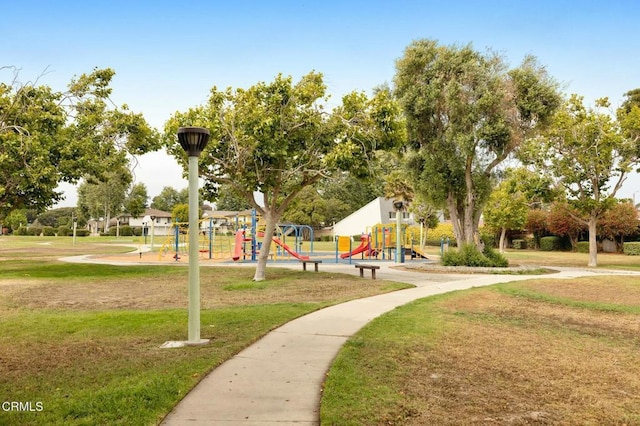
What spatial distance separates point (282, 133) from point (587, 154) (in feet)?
56.8

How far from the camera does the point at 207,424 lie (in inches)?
149

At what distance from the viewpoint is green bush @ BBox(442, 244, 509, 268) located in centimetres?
2067

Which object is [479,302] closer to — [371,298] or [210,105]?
[371,298]

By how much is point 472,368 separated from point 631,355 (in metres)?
2.59

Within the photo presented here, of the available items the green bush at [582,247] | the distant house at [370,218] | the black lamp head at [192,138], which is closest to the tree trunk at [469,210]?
the black lamp head at [192,138]

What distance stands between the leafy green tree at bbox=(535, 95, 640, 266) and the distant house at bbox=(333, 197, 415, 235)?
32.3 metres

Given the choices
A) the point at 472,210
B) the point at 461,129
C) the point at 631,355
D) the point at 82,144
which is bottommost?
the point at 631,355

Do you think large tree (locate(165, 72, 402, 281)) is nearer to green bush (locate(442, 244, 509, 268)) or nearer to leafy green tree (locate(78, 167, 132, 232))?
green bush (locate(442, 244, 509, 268))

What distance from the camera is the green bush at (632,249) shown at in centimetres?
3769

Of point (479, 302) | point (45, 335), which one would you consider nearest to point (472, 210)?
point (479, 302)

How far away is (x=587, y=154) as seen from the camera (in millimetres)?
23562

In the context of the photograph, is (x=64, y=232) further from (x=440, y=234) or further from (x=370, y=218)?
(x=440, y=234)

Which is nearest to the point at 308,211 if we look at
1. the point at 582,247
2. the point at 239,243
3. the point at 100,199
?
the point at 582,247

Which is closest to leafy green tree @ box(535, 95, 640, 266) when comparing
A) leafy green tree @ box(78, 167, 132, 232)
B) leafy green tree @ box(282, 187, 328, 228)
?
leafy green tree @ box(282, 187, 328, 228)
